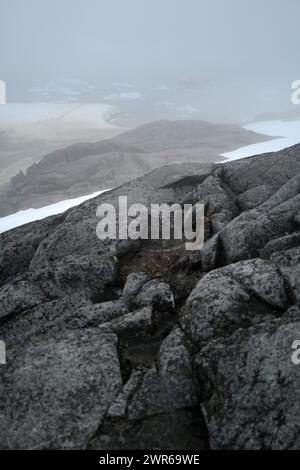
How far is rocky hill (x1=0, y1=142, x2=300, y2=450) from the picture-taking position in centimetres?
766

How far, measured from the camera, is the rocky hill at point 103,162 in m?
79.2

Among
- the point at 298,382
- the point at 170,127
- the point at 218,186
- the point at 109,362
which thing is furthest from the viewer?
the point at 170,127

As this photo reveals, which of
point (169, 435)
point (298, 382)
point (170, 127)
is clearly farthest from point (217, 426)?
point (170, 127)

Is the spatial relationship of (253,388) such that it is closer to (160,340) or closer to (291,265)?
(160,340)

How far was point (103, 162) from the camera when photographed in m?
91.1

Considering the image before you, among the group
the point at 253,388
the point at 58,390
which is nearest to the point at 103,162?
the point at 58,390

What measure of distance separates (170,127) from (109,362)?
14906 centimetres

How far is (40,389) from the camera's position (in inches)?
343

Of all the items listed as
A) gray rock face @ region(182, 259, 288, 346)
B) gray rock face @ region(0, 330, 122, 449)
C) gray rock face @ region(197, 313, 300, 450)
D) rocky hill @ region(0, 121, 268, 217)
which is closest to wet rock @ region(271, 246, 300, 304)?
gray rock face @ region(182, 259, 288, 346)

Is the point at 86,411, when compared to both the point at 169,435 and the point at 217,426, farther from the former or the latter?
the point at 217,426

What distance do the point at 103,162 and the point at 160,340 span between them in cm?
8458

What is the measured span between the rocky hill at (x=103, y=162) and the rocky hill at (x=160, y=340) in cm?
5840

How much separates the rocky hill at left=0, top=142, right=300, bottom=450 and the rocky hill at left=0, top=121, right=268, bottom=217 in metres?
58.4

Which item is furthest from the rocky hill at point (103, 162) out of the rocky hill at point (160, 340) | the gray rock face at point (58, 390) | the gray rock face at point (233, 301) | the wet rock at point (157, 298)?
the gray rock face at point (233, 301)
